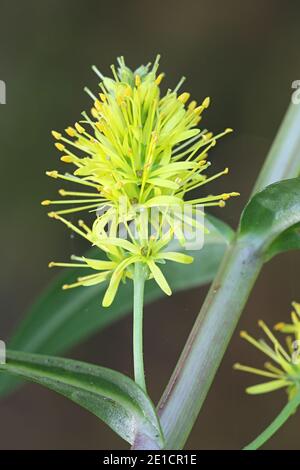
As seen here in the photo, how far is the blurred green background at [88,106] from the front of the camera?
76.6 inches

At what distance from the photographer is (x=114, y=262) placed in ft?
2.02

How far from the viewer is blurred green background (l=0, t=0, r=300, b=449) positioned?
195 centimetres

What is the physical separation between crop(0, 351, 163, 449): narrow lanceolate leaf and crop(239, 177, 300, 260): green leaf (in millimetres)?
177

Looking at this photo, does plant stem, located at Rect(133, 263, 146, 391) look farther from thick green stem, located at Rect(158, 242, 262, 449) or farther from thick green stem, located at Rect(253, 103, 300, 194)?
thick green stem, located at Rect(253, 103, 300, 194)

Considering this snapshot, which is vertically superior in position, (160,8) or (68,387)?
(160,8)

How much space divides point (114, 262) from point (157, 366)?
1418mm

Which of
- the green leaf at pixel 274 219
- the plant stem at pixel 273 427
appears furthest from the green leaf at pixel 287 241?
the plant stem at pixel 273 427

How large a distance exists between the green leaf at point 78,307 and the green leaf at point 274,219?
0.60ft

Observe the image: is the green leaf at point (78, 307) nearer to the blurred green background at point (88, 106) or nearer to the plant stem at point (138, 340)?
the plant stem at point (138, 340)

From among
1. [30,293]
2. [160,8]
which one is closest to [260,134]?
[160,8]

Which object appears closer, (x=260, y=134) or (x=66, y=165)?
(x=66, y=165)

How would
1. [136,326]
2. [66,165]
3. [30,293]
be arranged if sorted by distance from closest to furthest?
[136,326] → [66,165] → [30,293]
